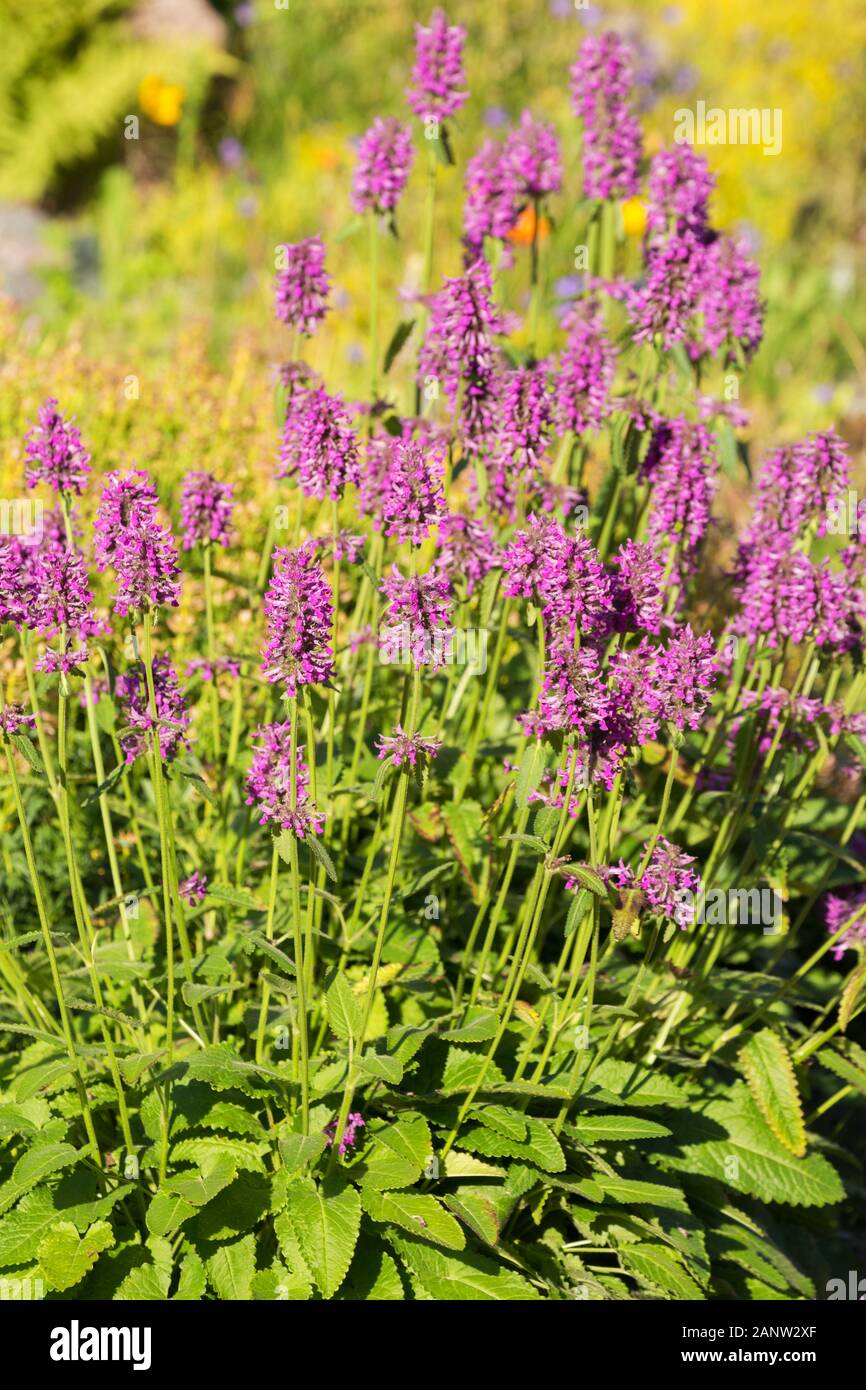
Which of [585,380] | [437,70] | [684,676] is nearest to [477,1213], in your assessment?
[684,676]

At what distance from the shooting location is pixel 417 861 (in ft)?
11.8

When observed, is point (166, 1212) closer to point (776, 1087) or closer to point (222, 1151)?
point (222, 1151)

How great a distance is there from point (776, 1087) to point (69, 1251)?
6.00ft

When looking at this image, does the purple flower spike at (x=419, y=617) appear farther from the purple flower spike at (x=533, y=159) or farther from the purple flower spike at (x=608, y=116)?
the purple flower spike at (x=608, y=116)

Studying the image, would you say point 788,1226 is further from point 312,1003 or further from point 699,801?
point 312,1003

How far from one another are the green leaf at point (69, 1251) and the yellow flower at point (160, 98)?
369 inches

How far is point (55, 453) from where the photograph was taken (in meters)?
2.95

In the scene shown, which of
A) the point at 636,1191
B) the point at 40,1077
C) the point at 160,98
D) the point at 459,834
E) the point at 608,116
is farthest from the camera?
the point at 160,98

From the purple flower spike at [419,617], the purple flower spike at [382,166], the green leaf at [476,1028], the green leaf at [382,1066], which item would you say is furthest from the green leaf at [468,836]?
the purple flower spike at [382,166]

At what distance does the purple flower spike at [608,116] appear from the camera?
164 inches

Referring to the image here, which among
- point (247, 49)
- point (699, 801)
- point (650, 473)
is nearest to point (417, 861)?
point (699, 801)

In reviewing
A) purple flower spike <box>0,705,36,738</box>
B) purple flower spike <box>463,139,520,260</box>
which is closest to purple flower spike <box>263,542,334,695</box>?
purple flower spike <box>0,705,36,738</box>
